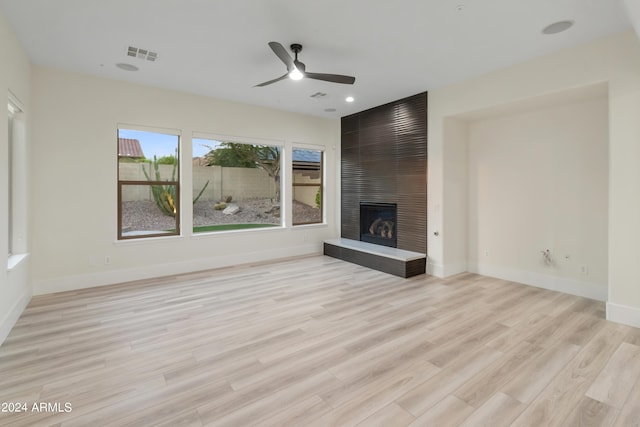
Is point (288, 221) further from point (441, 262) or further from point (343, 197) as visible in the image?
point (441, 262)

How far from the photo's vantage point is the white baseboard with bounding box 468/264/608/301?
154 inches

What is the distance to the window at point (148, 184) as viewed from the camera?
15.8 feet

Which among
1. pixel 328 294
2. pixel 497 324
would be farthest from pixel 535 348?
pixel 328 294

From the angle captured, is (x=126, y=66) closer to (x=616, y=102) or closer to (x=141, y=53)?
(x=141, y=53)

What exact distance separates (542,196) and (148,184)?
19.1 ft

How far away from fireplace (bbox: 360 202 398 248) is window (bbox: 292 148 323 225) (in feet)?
3.54

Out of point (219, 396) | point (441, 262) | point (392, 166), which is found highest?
point (392, 166)

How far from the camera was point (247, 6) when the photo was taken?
110 inches

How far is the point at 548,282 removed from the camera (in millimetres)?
4328

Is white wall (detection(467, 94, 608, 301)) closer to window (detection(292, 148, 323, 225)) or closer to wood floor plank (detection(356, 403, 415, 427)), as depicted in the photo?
window (detection(292, 148, 323, 225))

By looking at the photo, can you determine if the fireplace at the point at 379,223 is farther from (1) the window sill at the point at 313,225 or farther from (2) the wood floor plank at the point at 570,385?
(2) the wood floor plank at the point at 570,385

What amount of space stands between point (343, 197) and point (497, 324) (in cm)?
422

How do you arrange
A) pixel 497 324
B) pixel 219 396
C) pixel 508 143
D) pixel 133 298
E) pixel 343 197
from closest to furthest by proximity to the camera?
pixel 219 396 < pixel 497 324 < pixel 133 298 < pixel 508 143 < pixel 343 197

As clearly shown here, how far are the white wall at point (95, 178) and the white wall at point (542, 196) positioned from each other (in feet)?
13.9
